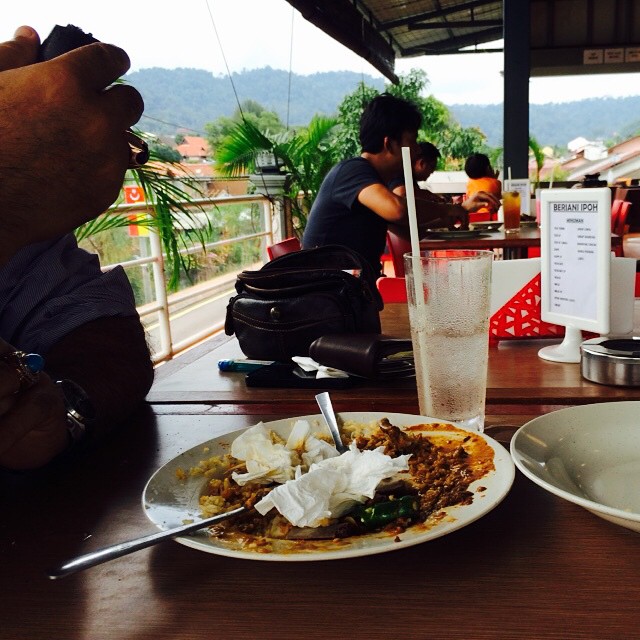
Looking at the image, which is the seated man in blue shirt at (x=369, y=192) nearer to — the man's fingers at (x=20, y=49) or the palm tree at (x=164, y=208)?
the palm tree at (x=164, y=208)

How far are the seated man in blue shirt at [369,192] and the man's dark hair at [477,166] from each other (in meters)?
3.05

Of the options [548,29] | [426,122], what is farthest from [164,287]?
[426,122]

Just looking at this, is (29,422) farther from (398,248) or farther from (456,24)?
(456,24)

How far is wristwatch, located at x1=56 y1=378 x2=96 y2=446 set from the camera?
91cm

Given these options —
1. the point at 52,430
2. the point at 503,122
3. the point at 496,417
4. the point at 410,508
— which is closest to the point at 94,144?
the point at 52,430

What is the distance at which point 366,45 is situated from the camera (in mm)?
8320

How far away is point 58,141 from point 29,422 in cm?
34

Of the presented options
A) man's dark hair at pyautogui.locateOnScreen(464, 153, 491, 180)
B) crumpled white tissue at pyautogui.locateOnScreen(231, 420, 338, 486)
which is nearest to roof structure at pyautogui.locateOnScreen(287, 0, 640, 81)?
man's dark hair at pyautogui.locateOnScreen(464, 153, 491, 180)

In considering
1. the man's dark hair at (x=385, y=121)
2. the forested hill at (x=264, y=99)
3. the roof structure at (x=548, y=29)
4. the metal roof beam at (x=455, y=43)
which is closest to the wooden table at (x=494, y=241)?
the man's dark hair at (x=385, y=121)

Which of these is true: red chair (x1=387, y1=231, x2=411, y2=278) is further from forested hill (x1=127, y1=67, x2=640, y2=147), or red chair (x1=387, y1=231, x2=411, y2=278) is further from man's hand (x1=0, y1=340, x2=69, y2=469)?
man's hand (x1=0, y1=340, x2=69, y2=469)

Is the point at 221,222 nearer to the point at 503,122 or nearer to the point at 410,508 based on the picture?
the point at 503,122

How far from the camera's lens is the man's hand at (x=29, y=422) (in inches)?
30.3

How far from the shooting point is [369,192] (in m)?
3.33

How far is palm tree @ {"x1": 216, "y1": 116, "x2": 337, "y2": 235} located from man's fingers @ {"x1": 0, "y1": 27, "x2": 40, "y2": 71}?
583 cm
